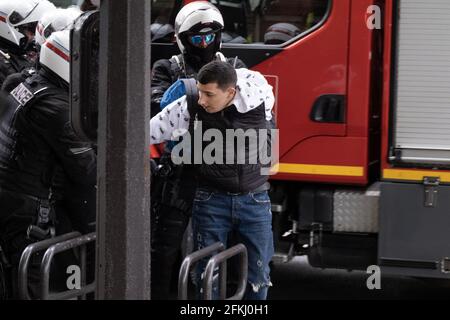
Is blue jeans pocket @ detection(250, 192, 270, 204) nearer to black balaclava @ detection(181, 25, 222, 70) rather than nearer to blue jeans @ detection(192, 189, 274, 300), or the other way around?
blue jeans @ detection(192, 189, 274, 300)

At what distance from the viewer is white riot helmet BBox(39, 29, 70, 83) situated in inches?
183

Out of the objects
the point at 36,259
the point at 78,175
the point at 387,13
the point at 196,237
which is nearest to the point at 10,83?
the point at 78,175

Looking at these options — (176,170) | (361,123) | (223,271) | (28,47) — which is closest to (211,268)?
(223,271)

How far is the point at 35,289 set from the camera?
4754 millimetres

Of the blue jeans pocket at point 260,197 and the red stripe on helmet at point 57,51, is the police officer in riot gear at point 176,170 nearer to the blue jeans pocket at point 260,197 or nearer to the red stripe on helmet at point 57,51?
the blue jeans pocket at point 260,197

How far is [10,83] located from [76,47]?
152cm

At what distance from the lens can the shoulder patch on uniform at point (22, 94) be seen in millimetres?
4637

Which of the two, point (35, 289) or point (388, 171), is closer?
point (35, 289)

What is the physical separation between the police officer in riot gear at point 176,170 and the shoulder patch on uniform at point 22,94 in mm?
801

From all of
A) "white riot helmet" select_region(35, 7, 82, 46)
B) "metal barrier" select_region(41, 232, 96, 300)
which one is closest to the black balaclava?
"white riot helmet" select_region(35, 7, 82, 46)

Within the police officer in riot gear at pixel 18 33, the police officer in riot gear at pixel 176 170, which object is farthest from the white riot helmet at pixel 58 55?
the police officer in riot gear at pixel 18 33

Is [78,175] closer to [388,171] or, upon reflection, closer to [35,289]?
[35,289]

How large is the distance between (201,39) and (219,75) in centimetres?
86

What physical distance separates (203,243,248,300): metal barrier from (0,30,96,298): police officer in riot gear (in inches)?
46.0
